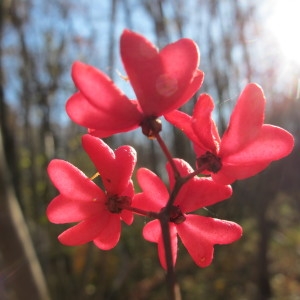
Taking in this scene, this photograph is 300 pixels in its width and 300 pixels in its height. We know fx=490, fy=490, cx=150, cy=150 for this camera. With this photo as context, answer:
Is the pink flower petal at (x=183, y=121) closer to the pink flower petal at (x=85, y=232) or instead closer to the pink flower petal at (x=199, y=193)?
the pink flower petal at (x=199, y=193)

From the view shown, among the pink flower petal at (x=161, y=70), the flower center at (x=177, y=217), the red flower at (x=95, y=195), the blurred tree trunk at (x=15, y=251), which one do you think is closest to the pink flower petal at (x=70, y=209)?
the red flower at (x=95, y=195)

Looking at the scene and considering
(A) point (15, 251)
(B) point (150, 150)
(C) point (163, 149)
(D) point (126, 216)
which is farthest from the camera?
(B) point (150, 150)

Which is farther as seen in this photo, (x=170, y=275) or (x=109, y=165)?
(x=109, y=165)

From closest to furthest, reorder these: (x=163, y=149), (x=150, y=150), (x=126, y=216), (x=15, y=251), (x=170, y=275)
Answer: (x=170, y=275), (x=163, y=149), (x=126, y=216), (x=15, y=251), (x=150, y=150)

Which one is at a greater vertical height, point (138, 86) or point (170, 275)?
point (138, 86)

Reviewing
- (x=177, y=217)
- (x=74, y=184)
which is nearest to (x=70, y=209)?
(x=74, y=184)

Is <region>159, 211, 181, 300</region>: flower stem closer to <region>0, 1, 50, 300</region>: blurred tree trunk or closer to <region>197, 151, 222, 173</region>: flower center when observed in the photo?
<region>197, 151, 222, 173</region>: flower center

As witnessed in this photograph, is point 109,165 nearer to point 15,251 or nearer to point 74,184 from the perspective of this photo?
point 74,184

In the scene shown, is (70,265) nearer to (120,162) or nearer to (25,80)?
(25,80)
